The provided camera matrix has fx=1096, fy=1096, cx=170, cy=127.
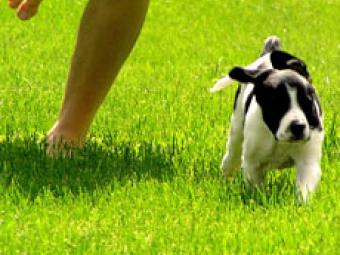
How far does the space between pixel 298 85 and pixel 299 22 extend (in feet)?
40.6

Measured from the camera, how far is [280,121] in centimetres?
555

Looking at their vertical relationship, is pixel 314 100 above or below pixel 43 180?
above

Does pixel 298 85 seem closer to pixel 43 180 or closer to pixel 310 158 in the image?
pixel 310 158

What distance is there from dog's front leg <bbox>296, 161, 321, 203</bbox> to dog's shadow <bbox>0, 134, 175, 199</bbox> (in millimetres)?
878

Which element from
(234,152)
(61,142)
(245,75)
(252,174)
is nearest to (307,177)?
(252,174)

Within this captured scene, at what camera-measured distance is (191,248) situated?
4.89 meters

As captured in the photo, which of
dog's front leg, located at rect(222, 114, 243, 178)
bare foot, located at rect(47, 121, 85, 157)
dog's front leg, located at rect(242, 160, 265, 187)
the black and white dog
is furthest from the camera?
bare foot, located at rect(47, 121, 85, 157)

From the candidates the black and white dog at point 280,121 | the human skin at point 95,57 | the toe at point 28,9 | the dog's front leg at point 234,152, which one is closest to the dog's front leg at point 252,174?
the black and white dog at point 280,121

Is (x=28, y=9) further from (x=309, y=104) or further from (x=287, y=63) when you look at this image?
(x=309, y=104)

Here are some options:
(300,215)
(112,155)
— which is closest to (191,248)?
(300,215)

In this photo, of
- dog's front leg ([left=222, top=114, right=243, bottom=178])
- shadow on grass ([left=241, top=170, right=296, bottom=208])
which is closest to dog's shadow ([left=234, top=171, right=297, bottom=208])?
shadow on grass ([left=241, top=170, right=296, bottom=208])

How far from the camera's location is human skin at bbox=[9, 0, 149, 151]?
7.02 meters

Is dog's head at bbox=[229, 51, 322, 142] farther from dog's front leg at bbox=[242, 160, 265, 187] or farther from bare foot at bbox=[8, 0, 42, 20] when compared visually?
bare foot at bbox=[8, 0, 42, 20]

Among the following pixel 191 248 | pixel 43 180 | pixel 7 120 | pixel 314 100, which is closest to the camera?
pixel 191 248
